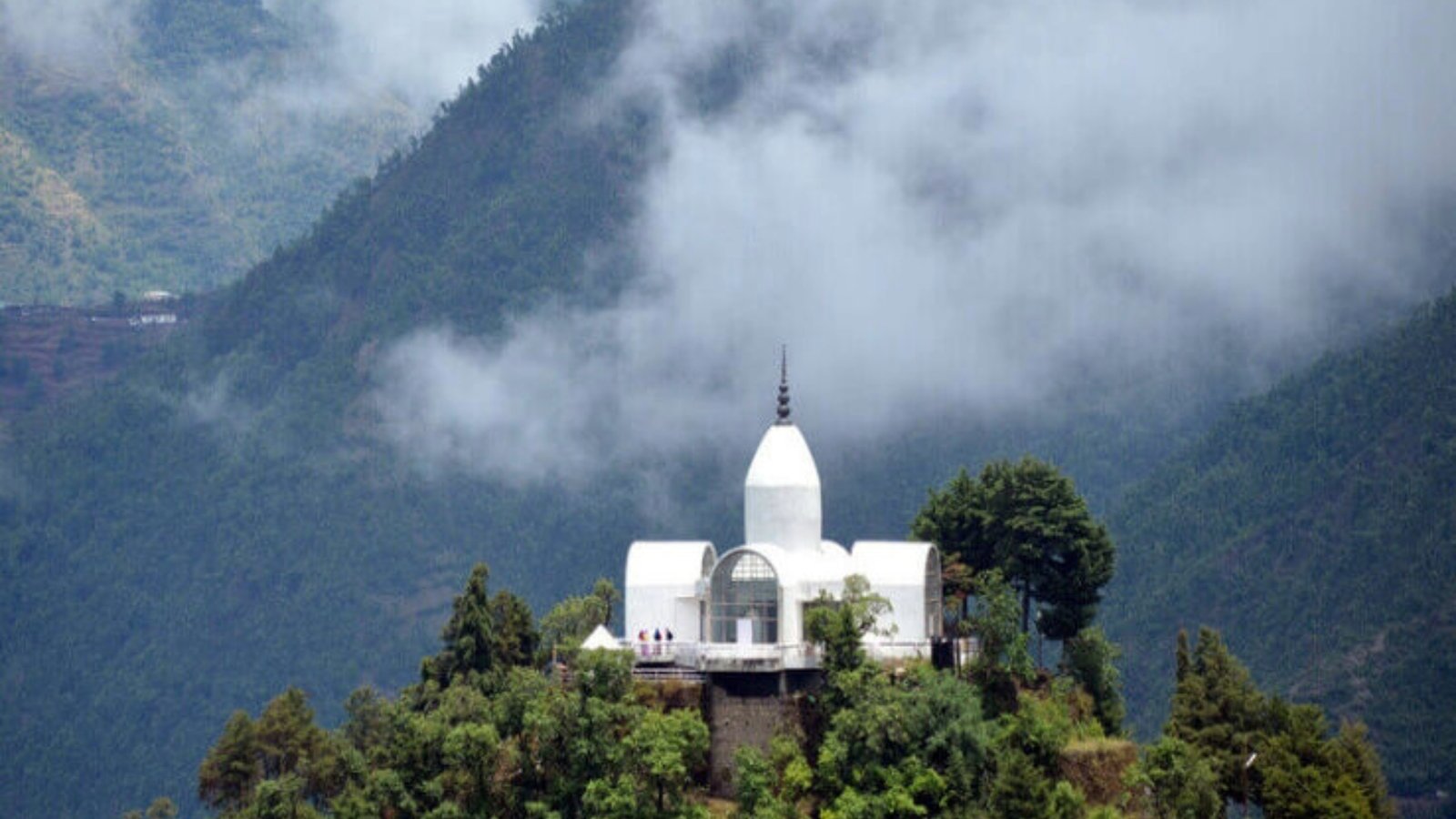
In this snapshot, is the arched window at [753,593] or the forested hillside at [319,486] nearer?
the arched window at [753,593]

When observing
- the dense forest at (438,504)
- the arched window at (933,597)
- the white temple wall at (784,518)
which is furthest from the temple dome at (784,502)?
the dense forest at (438,504)

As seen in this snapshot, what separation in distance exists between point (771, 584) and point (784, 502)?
3.23m

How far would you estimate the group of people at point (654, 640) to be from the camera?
81625 millimetres


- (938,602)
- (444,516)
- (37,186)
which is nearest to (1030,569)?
(938,602)

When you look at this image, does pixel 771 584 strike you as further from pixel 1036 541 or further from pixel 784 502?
pixel 1036 541

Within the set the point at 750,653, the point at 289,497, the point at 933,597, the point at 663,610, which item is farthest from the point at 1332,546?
the point at 289,497

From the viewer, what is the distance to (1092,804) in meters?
78.3

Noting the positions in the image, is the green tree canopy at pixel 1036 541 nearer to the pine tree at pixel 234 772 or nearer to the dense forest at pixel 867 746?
the dense forest at pixel 867 746

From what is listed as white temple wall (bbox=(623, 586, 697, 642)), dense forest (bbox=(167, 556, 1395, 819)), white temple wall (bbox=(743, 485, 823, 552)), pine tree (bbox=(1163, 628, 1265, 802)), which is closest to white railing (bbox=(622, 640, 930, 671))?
dense forest (bbox=(167, 556, 1395, 819))

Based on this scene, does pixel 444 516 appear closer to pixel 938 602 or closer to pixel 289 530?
pixel 289 530

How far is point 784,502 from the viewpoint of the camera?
82125 mm

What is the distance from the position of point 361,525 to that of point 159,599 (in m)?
10.5

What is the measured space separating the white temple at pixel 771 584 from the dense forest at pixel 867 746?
965 millimetres

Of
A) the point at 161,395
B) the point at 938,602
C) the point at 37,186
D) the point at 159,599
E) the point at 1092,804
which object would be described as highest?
the point at 37,186
